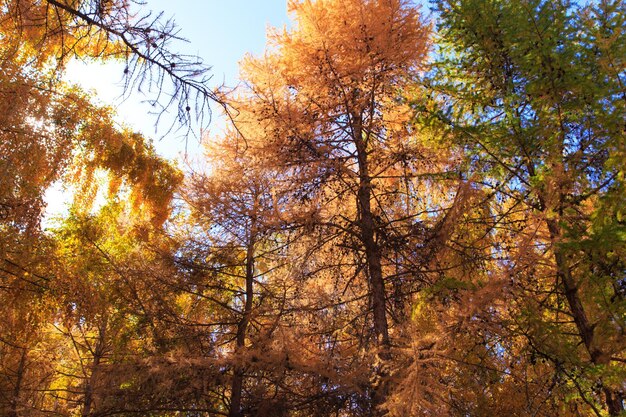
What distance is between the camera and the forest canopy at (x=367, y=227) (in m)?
5.08

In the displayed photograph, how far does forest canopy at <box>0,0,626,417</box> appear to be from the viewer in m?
5.08

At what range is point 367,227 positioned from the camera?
7.46 metres

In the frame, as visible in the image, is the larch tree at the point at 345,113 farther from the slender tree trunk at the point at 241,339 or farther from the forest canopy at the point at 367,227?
the slender tree trunk at the point at 241,339

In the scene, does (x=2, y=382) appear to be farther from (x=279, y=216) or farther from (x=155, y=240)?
(x=279, y=216)

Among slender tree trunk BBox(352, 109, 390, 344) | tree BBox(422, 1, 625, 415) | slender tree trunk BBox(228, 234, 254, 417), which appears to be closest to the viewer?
tree BBox(422, 1, 625, 415)

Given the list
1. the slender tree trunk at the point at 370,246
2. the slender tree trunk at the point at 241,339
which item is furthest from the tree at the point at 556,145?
the slender tree trunk at the point at 241,339

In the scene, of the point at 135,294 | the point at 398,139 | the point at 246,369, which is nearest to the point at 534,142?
the point at 398,139

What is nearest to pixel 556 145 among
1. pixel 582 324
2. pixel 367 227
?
pixel 582 324

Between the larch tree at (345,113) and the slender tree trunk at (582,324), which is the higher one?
the larch tree at (345,113)

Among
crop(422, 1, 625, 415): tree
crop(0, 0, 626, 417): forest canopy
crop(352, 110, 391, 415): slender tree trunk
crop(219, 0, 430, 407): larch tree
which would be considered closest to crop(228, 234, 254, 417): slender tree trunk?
crop(0, 0, 626, 417): forest canopy

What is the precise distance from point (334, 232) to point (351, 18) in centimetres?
397

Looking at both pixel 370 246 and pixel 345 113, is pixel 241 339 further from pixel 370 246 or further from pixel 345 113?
pixel 345 113

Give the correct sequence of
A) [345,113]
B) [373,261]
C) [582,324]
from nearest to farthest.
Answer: [582,324] < [373,261] < [345,113]

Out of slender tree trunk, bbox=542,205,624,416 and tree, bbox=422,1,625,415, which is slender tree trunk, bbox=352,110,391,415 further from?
slender tree trunk, bbox=542,205,624,416
